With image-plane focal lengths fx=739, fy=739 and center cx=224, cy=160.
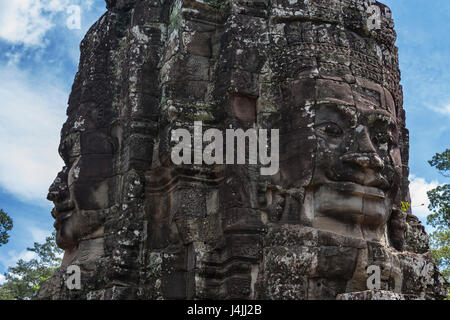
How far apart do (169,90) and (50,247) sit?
20850mm

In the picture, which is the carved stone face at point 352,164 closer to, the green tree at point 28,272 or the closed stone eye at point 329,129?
the closed stone eye at point 329,129

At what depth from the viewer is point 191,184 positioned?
28.0 ft

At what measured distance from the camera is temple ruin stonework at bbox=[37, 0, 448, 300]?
805 cm

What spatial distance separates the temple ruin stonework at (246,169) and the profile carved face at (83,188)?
0.02m

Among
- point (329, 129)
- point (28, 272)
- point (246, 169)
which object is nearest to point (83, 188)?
point (246, 169)

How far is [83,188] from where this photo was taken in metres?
9.55

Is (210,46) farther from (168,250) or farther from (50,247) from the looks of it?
(50,247)

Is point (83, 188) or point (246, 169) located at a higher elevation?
point (83, 188)

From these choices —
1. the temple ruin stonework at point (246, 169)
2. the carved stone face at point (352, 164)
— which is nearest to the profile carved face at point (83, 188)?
the temple ruin stonework at point (246, 169)

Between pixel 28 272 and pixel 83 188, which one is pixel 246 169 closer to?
pixel 83 188

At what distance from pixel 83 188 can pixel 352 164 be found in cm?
354

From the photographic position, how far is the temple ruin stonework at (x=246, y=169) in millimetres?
8047
